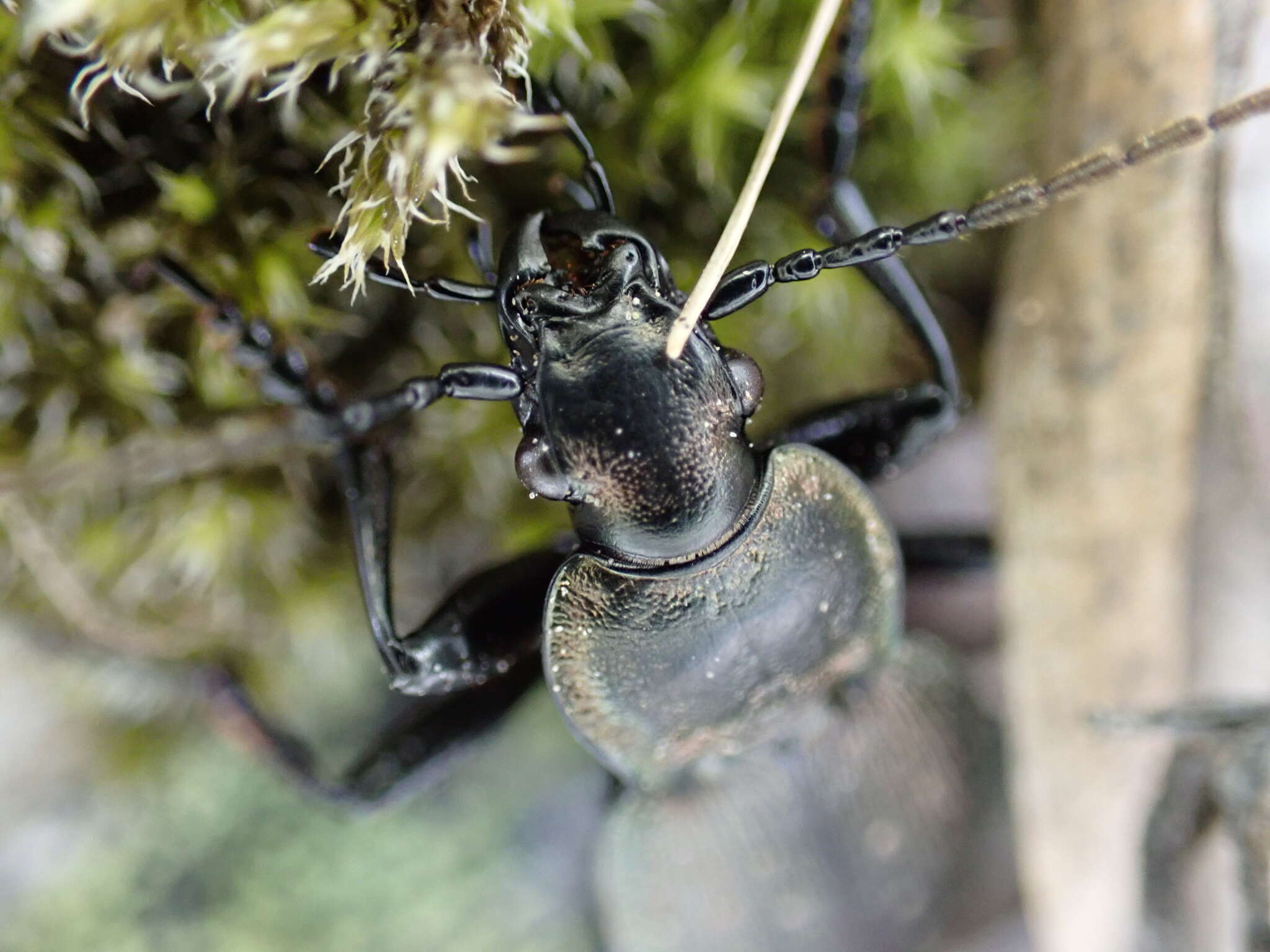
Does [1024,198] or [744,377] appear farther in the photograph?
[744,377]

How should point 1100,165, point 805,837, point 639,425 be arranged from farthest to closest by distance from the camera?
point 805,837 → point 639,425 → point 1100,165

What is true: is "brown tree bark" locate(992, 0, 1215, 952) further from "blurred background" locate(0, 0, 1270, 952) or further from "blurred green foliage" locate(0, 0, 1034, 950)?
"blurred green foliage" locate(0, 0, 1034, 950)

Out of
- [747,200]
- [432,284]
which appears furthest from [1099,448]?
[432,284]

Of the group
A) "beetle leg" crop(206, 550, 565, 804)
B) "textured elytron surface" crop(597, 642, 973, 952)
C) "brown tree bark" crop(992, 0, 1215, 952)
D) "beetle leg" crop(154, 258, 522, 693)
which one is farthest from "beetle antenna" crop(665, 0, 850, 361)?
"textured elytron surface" crop(597, 642, 973, 952)

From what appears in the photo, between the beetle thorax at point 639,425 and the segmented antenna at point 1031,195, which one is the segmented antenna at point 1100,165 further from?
the beetle thorax at point 639,425

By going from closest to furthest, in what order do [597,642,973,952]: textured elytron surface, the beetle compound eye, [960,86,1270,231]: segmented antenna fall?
1. [960,86,1270,231]: segmented antenna
2. the beetle compound eye
3. [597,642,973,952]: textured elytron surface

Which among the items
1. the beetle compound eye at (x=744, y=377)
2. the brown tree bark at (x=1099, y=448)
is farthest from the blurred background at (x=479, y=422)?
the beetle compound eye at (x=744, y=377)

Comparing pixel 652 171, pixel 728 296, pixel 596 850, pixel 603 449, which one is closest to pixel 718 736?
pixel 596 850

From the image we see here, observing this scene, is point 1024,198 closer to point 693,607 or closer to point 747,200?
point 747,200
